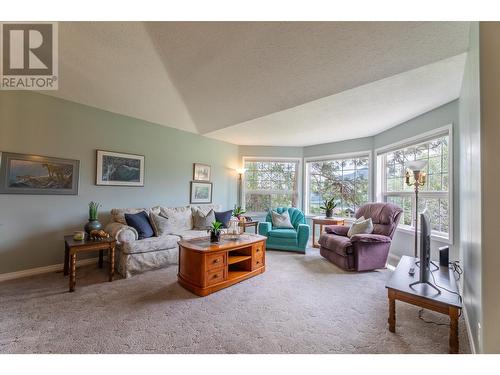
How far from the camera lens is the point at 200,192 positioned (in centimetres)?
484

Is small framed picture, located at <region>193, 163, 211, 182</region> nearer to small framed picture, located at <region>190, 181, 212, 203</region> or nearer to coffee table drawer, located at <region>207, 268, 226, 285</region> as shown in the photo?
small framed picture, located at <region>190, 181, 212, 203</region>

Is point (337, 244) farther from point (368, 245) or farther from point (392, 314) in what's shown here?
point (392, 314)

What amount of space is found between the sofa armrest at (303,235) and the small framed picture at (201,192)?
2137 millimetres

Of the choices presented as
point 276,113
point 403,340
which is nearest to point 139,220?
point 276,113

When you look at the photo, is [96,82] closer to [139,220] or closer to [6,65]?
[6,65]

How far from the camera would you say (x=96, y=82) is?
299 cm

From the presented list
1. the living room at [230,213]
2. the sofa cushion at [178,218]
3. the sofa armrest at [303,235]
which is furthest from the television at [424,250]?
the sofa cushion at [178,218]

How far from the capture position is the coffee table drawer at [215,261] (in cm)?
246

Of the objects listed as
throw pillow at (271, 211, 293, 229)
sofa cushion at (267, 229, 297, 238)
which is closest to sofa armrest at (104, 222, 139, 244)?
sofa cushion at (267, 229, 297, 238)

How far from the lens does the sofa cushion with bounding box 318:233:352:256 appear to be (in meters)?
3.24

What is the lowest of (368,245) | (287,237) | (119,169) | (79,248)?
(287,237)

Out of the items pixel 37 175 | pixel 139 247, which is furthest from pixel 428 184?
pixel 37 175

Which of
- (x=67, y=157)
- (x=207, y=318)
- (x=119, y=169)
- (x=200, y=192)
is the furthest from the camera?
(x=200, y=192)

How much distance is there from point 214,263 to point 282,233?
2.05 meters
